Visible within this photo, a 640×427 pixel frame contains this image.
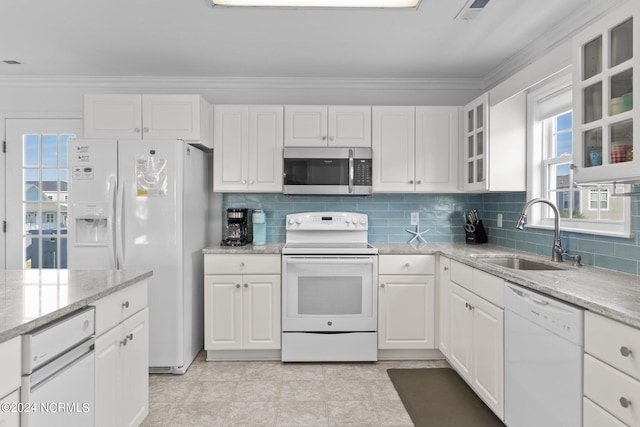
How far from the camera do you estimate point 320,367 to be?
299 cm

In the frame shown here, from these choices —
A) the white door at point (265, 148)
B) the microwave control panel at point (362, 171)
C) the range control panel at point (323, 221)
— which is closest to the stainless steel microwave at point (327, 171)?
the microwave control panel at point (362, 171)

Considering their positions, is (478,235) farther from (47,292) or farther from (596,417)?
(47,292)

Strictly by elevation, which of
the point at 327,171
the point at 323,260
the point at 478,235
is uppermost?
the point at 327,171

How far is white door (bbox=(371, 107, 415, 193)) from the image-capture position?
3387 mm

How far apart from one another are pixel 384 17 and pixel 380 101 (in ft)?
4.14

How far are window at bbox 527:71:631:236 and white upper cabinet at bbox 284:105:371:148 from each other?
4.33ft

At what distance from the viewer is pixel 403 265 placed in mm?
3100

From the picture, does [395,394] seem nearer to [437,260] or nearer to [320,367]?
[320,367]

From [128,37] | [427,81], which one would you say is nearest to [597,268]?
[427,81]

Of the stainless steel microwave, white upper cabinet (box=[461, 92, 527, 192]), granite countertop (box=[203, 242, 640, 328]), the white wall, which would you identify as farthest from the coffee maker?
white upper cabinet (box=[461, 92, 527, 192])

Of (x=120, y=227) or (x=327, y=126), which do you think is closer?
(x=120, y=227)

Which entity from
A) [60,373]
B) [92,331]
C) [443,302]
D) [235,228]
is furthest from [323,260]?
[60,373]

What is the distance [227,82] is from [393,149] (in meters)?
1.71

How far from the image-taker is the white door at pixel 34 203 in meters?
3.58
